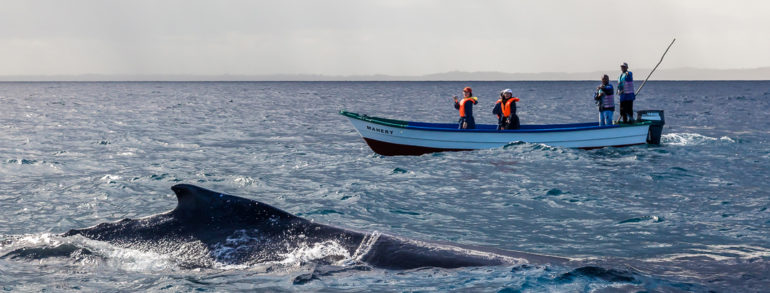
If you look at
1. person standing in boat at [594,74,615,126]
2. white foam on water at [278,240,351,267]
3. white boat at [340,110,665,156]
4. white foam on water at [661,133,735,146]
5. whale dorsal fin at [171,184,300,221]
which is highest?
person standing in boat at [594,74,615,126]


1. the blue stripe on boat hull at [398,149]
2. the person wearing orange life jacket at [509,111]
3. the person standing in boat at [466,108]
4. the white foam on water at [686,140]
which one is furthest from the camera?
the white foam on water at [686,140]

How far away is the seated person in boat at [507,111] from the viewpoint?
24380 mm

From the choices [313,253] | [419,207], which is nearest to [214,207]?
[313,253]

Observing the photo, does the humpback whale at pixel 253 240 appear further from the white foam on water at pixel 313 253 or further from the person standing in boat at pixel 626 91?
the person standing in boat at pixel 626 91

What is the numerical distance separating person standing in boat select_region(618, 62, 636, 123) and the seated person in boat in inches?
161

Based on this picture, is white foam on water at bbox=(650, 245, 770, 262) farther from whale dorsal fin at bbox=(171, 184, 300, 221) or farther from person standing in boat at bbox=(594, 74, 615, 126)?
person standing in boat at bbox=(594, 74, 615, 126)

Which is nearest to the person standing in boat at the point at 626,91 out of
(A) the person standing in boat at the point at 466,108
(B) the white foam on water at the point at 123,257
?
(A) the person standing in boat at the point at 466,108

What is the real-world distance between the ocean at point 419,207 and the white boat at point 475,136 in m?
0.48

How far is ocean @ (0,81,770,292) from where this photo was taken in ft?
24.8

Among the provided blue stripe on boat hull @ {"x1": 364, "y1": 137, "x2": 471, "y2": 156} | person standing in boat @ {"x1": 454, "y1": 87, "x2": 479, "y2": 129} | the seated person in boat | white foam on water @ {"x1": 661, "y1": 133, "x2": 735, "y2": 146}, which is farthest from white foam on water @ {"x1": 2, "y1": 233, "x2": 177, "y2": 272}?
white foam on water @ {"x1": 661, "y1": 133, "x2": 735, "y2": 146}

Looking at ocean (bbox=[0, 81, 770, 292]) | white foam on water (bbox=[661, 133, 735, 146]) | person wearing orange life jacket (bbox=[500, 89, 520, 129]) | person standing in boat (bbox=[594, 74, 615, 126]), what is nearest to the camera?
ocean (bbox=[0, 81, 770, 292])

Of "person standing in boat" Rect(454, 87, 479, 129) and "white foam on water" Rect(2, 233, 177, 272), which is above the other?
"person standing in boat" Rect(454, 87, 479, 129)

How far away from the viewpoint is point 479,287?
7.33 meters

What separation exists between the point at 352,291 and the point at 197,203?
6.42 ft
